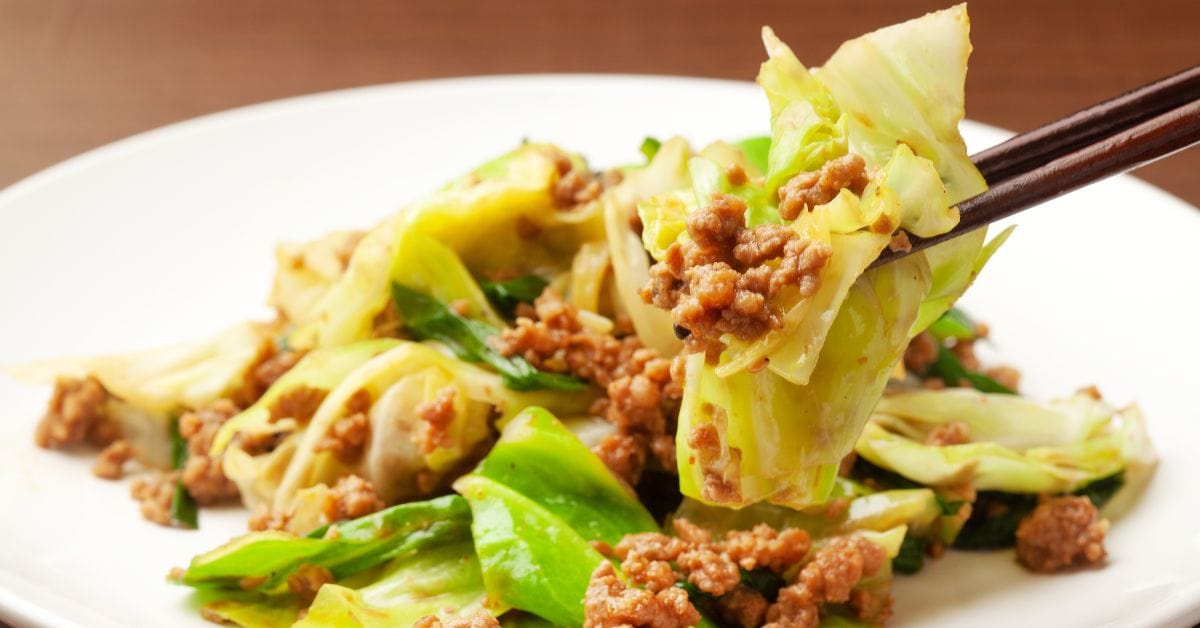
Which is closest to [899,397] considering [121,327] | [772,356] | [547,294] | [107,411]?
[547,294]

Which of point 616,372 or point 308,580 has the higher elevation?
point 616,372

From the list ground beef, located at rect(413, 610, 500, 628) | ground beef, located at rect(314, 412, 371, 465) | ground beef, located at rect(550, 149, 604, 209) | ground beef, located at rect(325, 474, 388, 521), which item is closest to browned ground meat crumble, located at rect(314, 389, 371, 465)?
ground beef, located at rect(314, 412, 371, 465)

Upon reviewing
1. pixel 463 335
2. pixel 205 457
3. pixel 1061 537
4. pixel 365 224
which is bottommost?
pixel 205 457

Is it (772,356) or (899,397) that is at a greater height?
(772,356)

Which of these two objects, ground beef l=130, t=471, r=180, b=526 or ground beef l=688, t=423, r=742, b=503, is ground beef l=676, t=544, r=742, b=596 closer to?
ground beef l=688, t=423, r=742, b=503

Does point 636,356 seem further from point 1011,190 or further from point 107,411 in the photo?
point 107,411

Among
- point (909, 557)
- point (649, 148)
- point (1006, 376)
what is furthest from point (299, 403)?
point (1006, 376)

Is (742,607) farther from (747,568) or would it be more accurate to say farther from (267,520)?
(267,520)
